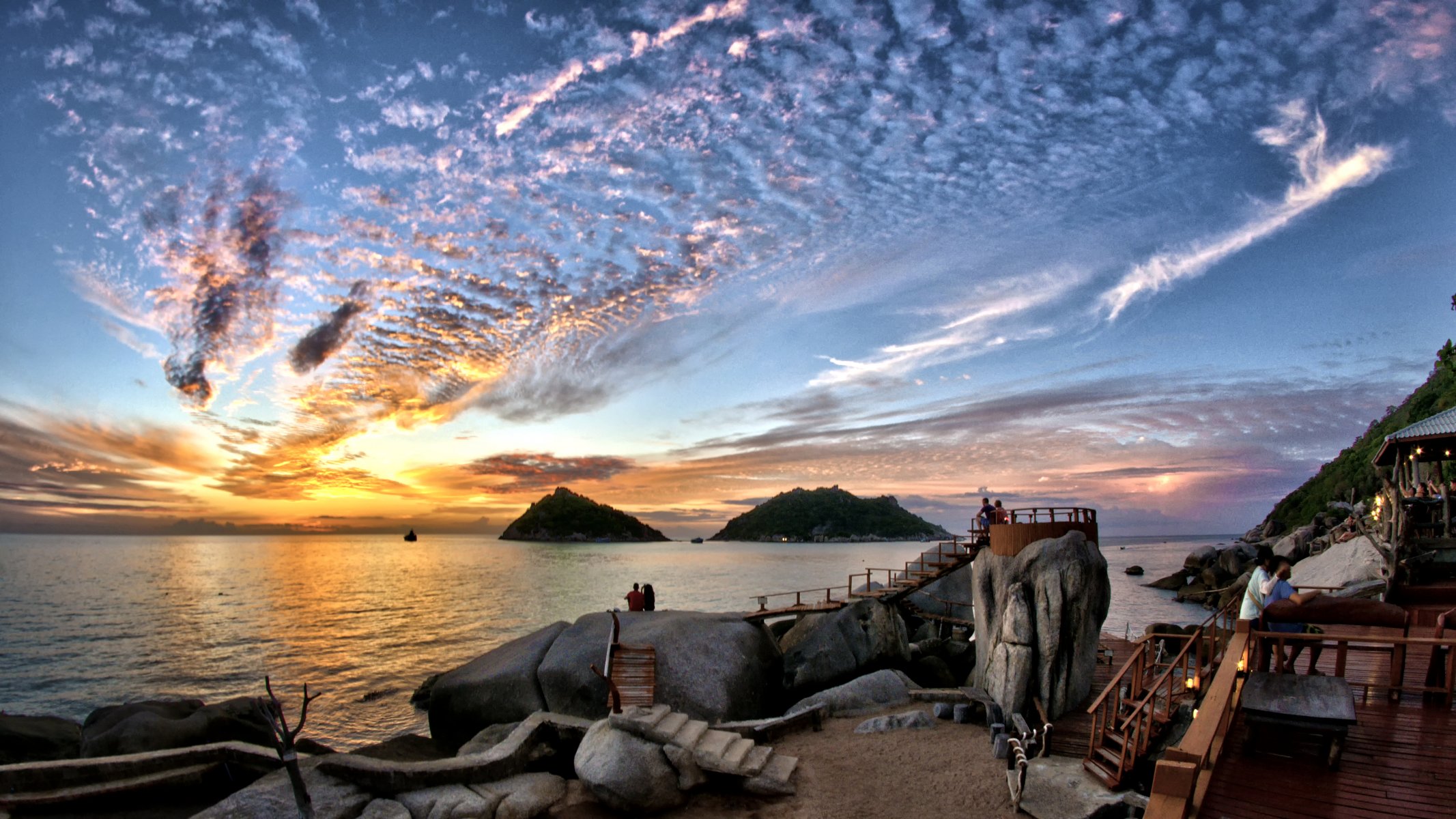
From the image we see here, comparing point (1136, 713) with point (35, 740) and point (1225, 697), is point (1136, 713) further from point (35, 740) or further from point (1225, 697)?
point (35, 740)

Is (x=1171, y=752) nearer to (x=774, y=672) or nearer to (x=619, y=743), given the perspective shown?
(x=619, y=743)

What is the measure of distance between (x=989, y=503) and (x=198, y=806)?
24335mm

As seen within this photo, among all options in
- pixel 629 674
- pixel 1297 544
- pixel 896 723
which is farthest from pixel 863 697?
pixel 1297 544

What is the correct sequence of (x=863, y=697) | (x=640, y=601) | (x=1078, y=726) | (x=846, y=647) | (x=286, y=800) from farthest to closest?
(x=640, y=601)
(x=846, y=647)
(x=863, y=697)
(x=1078, y=726)
(x=286, y=800)

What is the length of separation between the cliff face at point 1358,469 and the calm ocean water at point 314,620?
715 inches

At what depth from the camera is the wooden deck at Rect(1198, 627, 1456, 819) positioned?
285 inches

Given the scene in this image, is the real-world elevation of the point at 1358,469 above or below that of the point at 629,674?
above

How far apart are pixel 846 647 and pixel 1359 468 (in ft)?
288

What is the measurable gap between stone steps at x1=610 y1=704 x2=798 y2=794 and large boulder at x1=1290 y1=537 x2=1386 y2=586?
25649 millimetres

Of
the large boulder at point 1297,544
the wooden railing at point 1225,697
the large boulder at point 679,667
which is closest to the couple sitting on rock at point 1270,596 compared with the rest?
the wooden railing at point 1225,697

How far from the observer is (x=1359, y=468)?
80.8 metres

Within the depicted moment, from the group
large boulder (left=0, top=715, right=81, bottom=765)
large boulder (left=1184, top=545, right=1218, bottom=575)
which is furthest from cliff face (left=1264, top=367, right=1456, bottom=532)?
large boulder (left=0, top=715, right=81, bottom=765)

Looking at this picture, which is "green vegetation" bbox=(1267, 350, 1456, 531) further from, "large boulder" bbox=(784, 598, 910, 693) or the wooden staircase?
"large boulder" bbox=(784, 598, 910, 693)

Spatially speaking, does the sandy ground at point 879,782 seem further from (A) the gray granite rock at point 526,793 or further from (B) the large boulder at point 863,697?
(B) the large boulder at point 863,697
